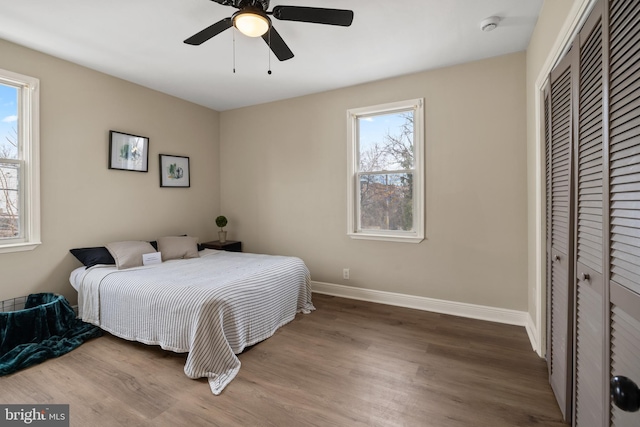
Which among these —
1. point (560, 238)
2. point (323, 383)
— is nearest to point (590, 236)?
point (560, 238)

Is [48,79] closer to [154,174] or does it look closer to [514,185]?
[154,174]

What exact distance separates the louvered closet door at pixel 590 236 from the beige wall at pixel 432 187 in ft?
5.37

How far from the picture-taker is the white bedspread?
217 centimetres

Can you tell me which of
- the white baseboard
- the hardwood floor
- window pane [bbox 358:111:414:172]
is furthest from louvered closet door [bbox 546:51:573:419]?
window pane [bbox 358:111:414:172]

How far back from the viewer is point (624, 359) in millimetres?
986

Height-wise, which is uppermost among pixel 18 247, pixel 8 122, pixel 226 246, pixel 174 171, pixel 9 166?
pixel 8 122

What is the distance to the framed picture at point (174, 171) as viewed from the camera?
3.97 metres

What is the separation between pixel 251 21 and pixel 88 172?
2656mm

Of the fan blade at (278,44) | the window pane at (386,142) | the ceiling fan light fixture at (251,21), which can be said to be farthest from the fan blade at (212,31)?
the window pane at (386,142)

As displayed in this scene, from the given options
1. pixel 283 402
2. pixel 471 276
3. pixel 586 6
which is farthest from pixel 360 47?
pixel 283 402

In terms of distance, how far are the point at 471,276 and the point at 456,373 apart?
4.16ft

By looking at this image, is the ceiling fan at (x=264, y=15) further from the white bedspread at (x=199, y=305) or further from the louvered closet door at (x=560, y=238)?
the white bedspread at (x=199, y=305)

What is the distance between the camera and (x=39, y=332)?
2.50 meters

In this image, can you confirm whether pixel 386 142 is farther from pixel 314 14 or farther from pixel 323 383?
pixel 323 383
